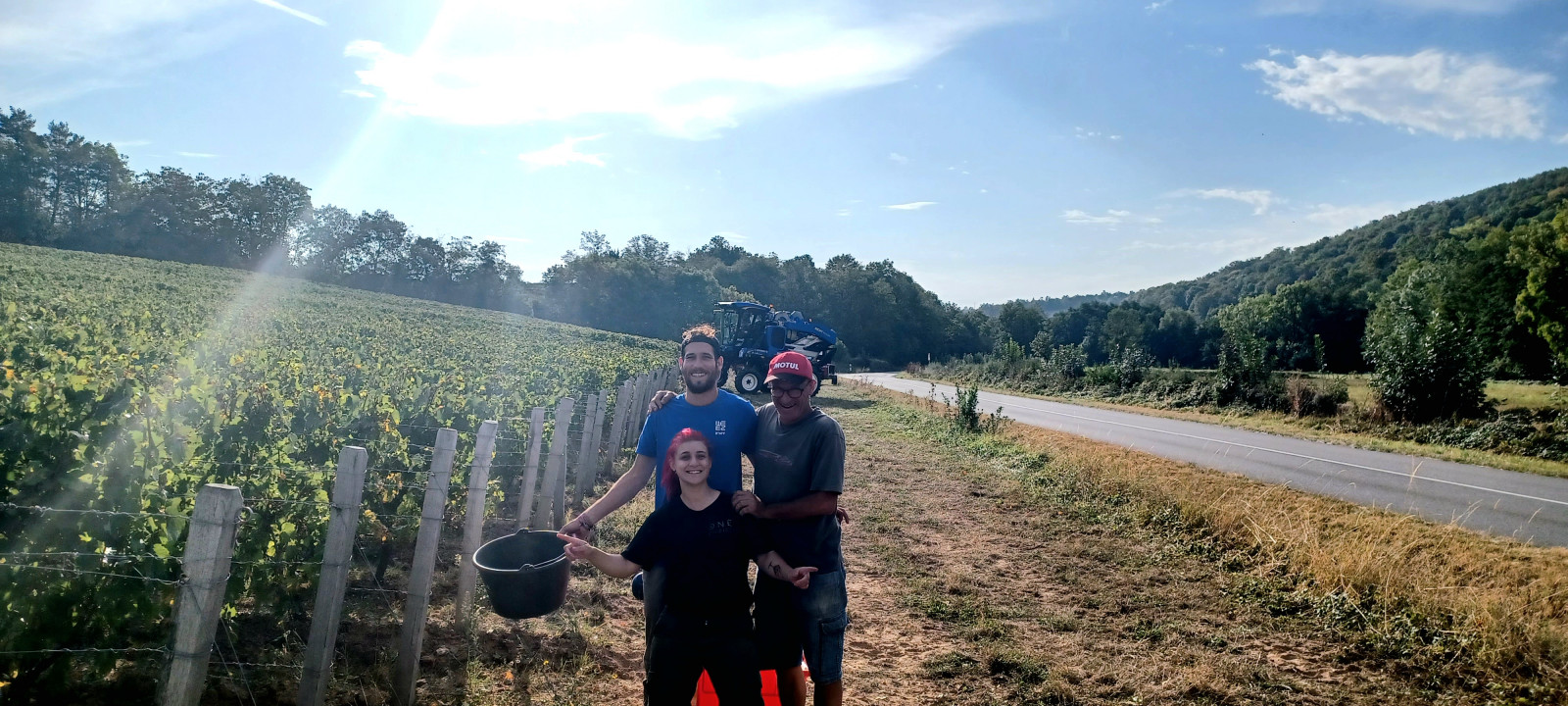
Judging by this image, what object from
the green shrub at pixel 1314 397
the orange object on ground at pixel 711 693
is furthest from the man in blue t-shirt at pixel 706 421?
the green shrub at pixel 1314 397

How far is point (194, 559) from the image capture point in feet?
8.76

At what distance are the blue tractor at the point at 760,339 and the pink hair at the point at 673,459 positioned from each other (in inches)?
853

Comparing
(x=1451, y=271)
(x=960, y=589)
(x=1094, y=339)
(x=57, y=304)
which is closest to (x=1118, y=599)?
(x=960, y=589)

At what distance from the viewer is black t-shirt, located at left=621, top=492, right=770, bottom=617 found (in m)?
3.28

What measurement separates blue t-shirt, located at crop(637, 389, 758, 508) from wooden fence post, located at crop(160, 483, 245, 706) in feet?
5.23

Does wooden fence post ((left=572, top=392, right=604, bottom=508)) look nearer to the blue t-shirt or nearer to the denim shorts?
the blue t-shirt

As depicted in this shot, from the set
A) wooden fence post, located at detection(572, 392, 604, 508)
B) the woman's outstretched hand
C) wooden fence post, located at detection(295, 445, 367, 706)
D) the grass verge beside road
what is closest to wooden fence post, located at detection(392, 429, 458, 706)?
wooden fence post, located at detection(295, 445, 367, 706)

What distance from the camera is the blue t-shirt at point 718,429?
146 inches

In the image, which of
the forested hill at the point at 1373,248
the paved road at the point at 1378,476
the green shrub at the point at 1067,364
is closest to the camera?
the paved road at the point at 1378,476

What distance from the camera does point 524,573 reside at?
12.6 feet

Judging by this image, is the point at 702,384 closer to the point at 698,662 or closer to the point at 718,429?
the point at 718,429

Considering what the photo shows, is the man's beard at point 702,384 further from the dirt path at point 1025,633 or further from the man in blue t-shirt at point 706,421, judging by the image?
the dirt path at point 1025,633

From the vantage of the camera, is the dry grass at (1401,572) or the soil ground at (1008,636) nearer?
the soil ground at (1008,636)

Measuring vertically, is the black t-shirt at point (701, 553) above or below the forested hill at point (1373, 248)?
below
